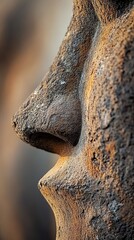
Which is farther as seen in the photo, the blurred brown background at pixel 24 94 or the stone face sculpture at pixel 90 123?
the blurred brown background at pixel 24 94

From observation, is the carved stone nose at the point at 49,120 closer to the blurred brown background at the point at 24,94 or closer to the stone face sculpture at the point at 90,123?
the stone face sculpture at the point at 90,123

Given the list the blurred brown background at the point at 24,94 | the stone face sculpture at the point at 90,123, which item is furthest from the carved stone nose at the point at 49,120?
the blurred brown background at the point at 24,94

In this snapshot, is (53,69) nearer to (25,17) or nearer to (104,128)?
(104,128)

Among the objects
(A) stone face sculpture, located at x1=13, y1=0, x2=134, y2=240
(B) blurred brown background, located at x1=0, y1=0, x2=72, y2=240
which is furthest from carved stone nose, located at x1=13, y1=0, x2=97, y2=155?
(B) blurred brown background, located at x1=0, y1=0, x2=72, y2=240

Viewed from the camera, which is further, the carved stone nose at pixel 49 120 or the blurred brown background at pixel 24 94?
the blurred brown background at pixel 24 94

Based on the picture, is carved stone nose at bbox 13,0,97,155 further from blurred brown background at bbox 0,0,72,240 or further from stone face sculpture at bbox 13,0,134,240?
blurred brown background at bbox 0,0,72,240

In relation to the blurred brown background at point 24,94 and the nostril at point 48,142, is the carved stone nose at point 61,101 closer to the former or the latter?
the nostril at point 48,142
